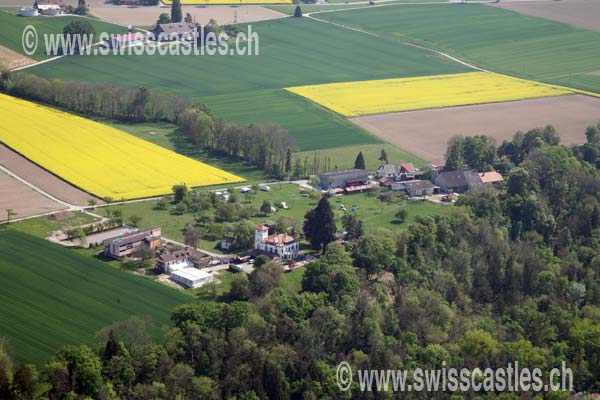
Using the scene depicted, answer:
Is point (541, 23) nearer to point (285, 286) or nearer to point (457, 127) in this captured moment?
point (457, 127)

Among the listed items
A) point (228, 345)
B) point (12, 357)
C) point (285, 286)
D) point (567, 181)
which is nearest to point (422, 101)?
point (567, 181)

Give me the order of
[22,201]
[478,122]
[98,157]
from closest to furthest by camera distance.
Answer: [22,201], [98,157], [478,122]

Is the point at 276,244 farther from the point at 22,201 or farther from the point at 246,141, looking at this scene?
the point at 246,141

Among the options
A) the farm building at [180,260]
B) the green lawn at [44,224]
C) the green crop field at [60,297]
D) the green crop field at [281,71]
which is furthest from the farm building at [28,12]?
the farm building at [180,260]

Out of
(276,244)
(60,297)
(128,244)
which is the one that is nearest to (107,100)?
(128,244)

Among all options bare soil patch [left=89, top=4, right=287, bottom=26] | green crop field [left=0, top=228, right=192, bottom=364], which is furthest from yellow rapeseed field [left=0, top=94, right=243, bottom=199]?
bare soil patch [left=89, top=4, right=287, bottom=26]

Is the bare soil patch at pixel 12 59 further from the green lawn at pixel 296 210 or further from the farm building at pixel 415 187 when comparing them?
the farm building at pixel 415 187
